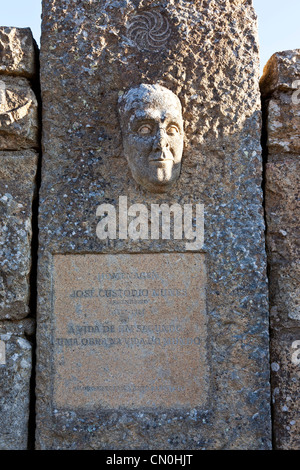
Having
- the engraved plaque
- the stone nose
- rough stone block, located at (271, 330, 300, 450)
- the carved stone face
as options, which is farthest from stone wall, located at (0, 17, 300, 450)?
the stone nose

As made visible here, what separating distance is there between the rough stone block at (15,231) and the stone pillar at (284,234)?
4.16ft

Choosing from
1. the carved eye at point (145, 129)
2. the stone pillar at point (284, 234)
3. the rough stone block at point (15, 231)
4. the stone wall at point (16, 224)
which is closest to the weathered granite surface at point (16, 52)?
the stone wall at point (16, 224)

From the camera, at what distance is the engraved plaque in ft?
8.64

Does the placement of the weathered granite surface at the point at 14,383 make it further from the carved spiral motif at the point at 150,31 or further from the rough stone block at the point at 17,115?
the carved spiral motif at the point at 150,31

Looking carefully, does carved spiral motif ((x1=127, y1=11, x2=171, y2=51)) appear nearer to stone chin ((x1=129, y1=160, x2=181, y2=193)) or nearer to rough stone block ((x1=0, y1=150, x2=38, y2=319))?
stone chin ((x1=129, y1=160, x2=181, y2=193))

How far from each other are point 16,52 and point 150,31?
0.73 meters

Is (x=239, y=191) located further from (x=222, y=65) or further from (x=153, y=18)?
(x=153, y=18)

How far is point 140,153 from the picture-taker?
268cm

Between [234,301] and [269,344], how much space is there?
0.31 meters

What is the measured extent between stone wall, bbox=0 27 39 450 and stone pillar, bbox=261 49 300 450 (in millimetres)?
1260

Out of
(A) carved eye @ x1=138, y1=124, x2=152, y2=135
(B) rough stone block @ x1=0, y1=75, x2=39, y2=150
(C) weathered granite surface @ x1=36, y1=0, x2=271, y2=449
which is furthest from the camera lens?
(B) rough stone block @ x1=0, y1=75, x2=39, y2=150

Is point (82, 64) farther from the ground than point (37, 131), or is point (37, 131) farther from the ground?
point (82, 64)

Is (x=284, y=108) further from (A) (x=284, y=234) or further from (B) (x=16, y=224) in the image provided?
(B) (x=16, y=224)
